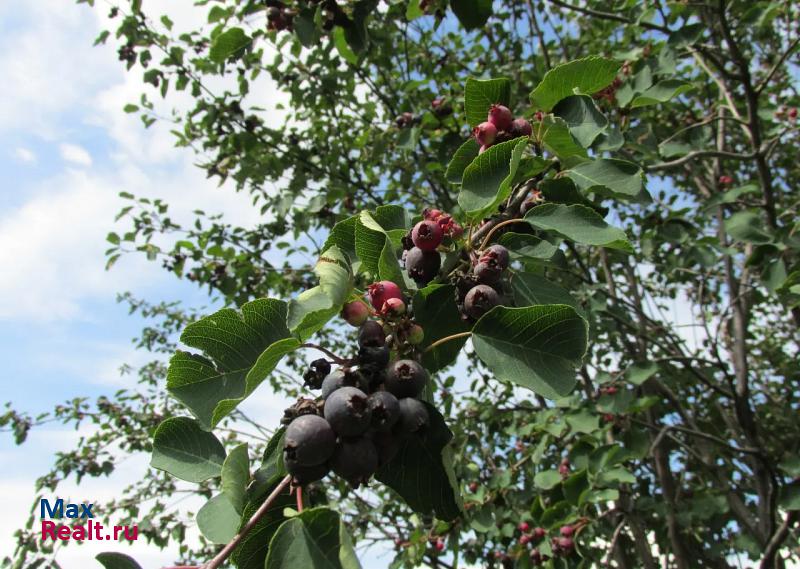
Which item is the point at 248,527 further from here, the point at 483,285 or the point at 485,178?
the point at 485,178

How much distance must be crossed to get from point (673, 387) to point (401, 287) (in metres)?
4.74

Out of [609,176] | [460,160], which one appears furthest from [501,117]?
[609,176]

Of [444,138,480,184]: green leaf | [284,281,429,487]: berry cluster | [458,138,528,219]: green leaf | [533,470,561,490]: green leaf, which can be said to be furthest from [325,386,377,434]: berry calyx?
[533,470,561,490]: green leaf

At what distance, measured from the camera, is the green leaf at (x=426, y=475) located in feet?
2.95

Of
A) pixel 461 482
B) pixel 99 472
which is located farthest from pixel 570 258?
pixel 99 472

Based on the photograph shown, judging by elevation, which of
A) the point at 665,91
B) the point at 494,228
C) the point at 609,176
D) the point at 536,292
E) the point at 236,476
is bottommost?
the point at 236,476

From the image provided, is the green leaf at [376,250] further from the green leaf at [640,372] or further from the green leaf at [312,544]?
the green leaf at [640,372]

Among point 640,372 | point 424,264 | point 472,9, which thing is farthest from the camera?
A: point 640,372

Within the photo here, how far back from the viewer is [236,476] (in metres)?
0.80

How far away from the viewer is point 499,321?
0.92 m

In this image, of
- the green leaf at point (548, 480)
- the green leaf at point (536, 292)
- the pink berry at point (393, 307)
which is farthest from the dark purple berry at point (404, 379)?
the green leaf at point (548, 480)

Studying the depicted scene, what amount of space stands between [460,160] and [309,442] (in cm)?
76

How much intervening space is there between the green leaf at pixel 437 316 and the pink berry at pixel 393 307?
0.06 m

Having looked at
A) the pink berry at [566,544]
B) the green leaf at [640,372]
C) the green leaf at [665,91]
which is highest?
the green leaf at [665,91]
